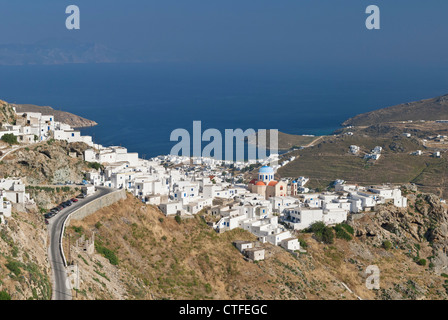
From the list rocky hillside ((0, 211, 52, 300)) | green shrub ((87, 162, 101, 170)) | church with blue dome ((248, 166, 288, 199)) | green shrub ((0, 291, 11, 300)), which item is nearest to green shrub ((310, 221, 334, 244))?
church with blue dome ((248, 166, 288, 199))

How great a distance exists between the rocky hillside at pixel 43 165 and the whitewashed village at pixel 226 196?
2.40 feet

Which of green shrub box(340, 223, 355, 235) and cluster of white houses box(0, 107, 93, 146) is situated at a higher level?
cluster of white houses box(0, 107, 93, 146)

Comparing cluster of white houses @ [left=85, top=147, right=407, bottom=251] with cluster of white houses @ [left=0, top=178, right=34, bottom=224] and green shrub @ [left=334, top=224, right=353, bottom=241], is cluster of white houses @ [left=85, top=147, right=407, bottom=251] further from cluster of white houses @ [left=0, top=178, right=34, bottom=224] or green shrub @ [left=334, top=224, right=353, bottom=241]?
cluster of white houses @ [left=0, top=178, right=34, bottom=224]

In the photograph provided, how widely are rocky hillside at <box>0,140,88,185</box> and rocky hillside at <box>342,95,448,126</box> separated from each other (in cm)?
7683

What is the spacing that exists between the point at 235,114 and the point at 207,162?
201ft

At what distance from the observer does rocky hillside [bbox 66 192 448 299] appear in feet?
88.2

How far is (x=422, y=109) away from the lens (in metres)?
109

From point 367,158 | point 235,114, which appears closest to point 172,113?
point 235,114

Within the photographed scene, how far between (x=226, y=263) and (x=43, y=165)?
9.85 meters

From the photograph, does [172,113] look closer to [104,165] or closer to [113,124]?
[113,124]

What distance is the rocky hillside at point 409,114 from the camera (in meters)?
104

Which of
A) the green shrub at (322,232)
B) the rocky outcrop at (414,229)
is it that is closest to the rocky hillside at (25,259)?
the green shrub at (322,232)

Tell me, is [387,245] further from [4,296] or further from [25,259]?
[4,296]

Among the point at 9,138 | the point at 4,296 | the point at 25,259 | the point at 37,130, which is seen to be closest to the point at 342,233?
the point at 37,130
